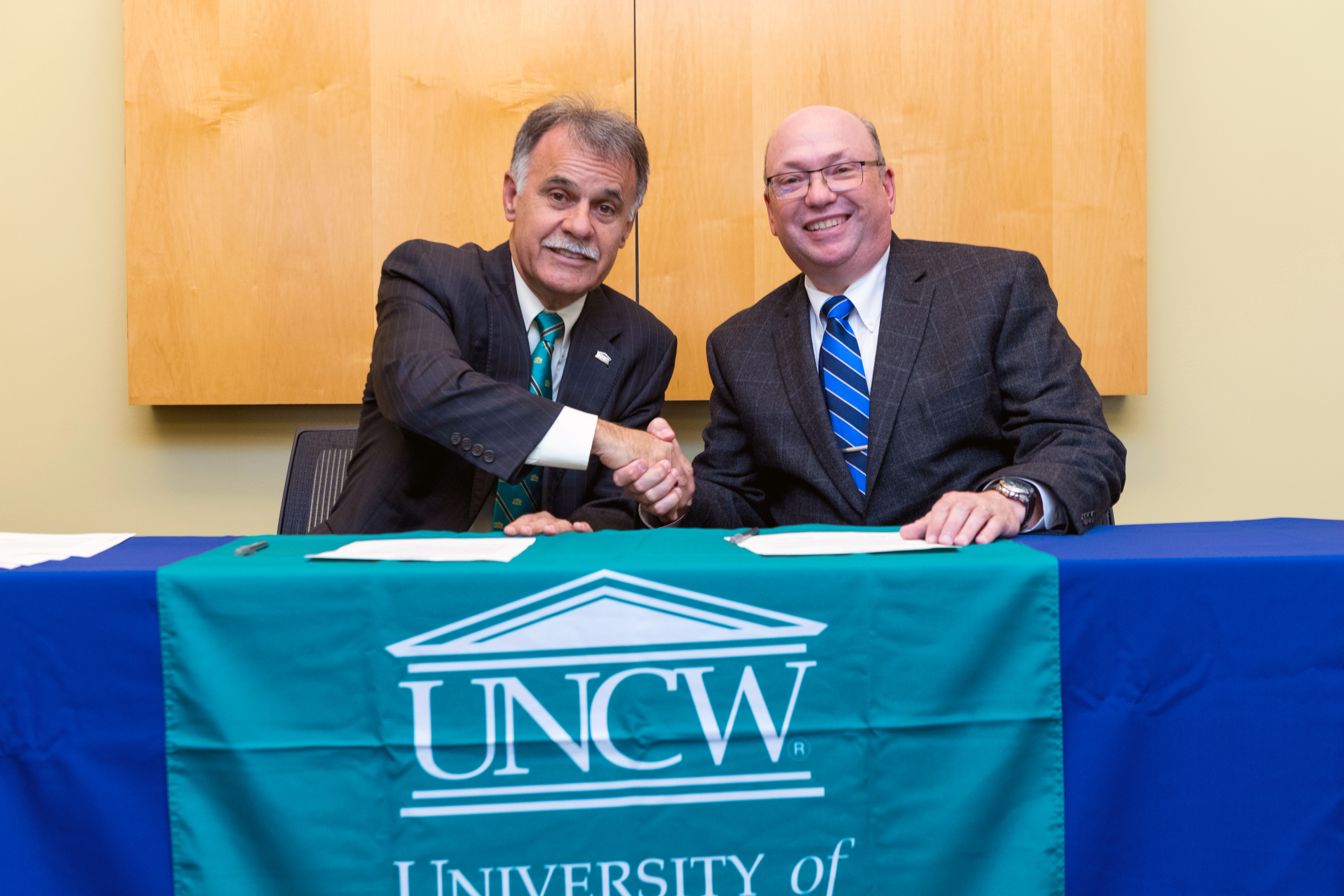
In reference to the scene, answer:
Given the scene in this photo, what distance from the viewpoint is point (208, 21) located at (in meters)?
2.42

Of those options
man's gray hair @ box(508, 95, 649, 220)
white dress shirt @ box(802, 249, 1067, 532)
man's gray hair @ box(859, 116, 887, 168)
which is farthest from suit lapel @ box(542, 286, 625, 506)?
man's gray hair @ box(859, 116, 887, 168)

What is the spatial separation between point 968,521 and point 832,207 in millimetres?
903

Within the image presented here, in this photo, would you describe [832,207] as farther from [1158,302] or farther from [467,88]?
[1158,302]

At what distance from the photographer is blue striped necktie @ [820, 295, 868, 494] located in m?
1.71

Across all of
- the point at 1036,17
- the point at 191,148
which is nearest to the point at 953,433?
the point at 1036,17

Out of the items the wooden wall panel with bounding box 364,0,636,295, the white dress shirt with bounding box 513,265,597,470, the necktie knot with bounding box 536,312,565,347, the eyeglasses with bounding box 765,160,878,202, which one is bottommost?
the white dress shirt with bounding box 513,265,597,470

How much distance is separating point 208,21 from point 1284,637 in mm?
2790

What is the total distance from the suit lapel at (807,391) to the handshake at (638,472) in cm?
27

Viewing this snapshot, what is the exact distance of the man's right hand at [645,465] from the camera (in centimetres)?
153

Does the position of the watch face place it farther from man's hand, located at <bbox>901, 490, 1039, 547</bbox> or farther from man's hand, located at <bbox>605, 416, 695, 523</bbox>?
man's hand, located at <bbox>605, 416, 695, 523</bbox>

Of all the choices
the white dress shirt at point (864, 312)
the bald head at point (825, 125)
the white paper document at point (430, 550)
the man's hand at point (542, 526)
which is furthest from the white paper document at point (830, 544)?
the bald head at point (825, 125)

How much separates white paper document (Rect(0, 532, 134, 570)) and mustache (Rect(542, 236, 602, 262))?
973 mm

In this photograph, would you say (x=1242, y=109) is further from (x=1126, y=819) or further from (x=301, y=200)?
(x=301, y=200)

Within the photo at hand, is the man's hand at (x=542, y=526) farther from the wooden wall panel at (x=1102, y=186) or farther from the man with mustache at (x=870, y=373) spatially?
the wooden wall panel at (x=1102, y=186)
